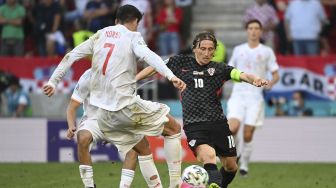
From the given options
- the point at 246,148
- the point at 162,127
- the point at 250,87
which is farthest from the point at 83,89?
the point at 246,148

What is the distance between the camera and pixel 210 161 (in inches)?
493

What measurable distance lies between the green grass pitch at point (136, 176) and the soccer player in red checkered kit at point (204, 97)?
8.79 ft

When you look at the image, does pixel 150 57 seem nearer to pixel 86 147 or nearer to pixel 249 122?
pixel 86 147

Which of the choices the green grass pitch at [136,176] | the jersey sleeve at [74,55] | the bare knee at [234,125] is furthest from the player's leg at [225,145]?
the bare knee at [234,125]

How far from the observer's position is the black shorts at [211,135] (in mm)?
12750

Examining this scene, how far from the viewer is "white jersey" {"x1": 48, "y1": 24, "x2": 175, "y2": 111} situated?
12219 millimetres

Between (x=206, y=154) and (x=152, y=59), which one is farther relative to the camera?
(x=206, y=154)

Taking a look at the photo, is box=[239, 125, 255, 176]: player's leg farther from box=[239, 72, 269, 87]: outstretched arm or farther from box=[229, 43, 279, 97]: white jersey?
box=[239, 72, 269, 87]: outstretched arm

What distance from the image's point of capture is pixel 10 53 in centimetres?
2330

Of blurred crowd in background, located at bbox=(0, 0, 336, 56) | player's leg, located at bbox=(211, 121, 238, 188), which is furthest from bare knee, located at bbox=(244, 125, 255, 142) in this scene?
blurred crowd in background, located at bbox=(0, 0, 336, 56)

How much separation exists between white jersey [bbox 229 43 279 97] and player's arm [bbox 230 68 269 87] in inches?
176

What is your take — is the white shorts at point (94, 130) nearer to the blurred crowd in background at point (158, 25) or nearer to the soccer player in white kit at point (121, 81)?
the soccer player in white kit at point (121, 81)

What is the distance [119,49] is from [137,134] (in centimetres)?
113

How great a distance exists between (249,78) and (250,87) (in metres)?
4.98
